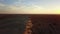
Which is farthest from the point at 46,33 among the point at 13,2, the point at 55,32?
the point at 13,2

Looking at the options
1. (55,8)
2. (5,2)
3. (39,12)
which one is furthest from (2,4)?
(55,8)

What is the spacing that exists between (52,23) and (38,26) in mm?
91

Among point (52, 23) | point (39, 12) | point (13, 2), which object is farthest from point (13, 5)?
point (52, 23)

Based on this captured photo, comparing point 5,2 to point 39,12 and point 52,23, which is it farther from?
point 52,23

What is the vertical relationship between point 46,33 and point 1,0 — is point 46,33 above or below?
below

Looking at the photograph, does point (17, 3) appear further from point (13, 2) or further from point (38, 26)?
point (38, 26)

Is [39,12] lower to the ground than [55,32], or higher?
higher

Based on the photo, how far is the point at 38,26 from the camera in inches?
23.4

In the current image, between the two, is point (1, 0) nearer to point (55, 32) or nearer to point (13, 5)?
point (13, 5)

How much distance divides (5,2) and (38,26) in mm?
269

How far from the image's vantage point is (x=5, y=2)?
2.11 feet

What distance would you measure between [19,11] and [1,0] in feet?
0.47

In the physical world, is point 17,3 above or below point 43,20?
above

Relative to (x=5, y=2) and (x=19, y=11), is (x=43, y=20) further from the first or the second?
(x=5, y=2)
